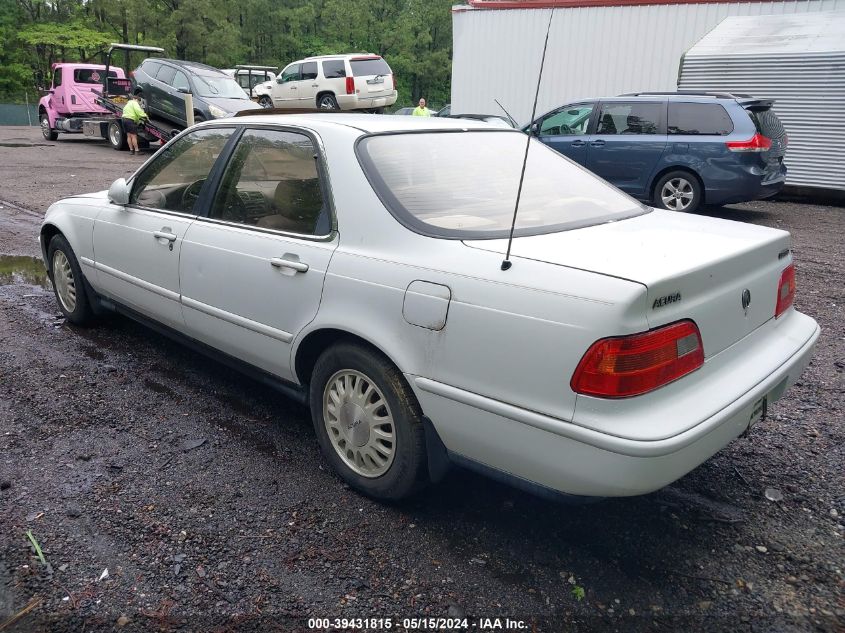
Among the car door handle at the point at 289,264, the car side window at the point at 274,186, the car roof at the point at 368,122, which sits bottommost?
the car door handle at the point at 289,264

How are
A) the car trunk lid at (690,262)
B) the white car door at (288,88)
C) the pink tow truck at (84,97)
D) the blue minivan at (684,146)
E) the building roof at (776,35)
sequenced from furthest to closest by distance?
1. the white car door at (288,88)
2. the pink tow truck at (84,97)
3. the building roof at (776,35)
4. the blue minivan at (684,146)
5. the car trunk lid at (690,262)

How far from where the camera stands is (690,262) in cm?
246

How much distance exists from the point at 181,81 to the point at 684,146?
40.7ft

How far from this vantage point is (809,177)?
41.9 feet

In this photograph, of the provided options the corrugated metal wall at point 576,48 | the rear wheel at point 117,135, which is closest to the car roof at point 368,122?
the corrugated metal wall at point 576,48

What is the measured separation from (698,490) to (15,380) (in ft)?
12.9

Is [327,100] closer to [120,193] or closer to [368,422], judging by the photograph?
[120,193]

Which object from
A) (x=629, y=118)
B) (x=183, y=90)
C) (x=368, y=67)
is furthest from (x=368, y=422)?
(x=368, y=67)

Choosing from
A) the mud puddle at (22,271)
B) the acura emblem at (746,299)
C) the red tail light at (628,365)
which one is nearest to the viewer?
the red tail light at (628,365)

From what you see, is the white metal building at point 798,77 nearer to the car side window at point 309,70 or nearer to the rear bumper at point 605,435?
the rear bumper at point 605,435

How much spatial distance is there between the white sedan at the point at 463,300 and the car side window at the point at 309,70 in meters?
20.2

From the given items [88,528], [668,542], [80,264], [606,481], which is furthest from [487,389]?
[80,264]

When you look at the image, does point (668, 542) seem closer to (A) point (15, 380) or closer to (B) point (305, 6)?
(A) point (15, 380)

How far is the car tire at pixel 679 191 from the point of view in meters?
10.1
